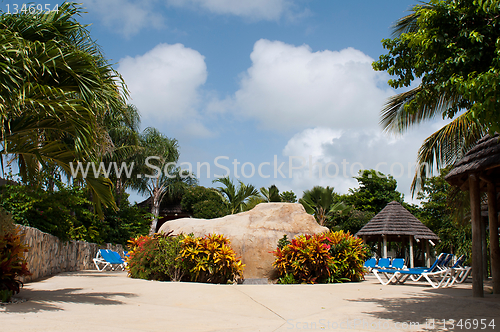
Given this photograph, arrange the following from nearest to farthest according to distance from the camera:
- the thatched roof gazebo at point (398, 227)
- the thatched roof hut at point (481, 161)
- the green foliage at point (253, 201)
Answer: the thatched roof hut at point (481, 161) < the thatched roof gazebo at point (398, 227) < the green foliage at point (253, 201)

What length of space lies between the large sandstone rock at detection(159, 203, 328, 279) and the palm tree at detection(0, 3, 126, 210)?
6.14 m

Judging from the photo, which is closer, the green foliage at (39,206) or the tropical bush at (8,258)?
the tropical bush at (8,258)

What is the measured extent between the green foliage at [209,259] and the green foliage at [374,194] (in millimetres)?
24475

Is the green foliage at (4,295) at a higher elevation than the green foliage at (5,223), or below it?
below

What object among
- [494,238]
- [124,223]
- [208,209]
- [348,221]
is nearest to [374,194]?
[348,221]

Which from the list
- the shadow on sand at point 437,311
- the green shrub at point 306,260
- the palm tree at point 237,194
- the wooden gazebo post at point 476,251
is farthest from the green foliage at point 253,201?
the shadow on sand at point 437,311

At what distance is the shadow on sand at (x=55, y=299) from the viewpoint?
5562 millimetres

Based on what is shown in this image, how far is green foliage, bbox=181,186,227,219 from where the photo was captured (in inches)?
1155

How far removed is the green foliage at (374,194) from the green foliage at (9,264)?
30.0 meters

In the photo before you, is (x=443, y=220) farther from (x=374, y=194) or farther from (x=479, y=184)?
(x=479, y=184)

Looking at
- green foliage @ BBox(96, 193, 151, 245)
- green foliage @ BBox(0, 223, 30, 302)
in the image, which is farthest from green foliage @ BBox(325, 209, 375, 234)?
green foliage @ BBox(0, 223, 30, 302)

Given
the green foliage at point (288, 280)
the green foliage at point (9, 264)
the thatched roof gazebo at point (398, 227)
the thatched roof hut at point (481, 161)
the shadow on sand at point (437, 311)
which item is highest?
the thatched roof hut at point (481, 161)

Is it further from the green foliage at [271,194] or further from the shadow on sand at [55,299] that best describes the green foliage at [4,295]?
the green foliage at [271,194]

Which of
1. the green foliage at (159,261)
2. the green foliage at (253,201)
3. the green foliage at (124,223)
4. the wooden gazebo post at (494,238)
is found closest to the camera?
the wooden gazebo post at (494,238)
